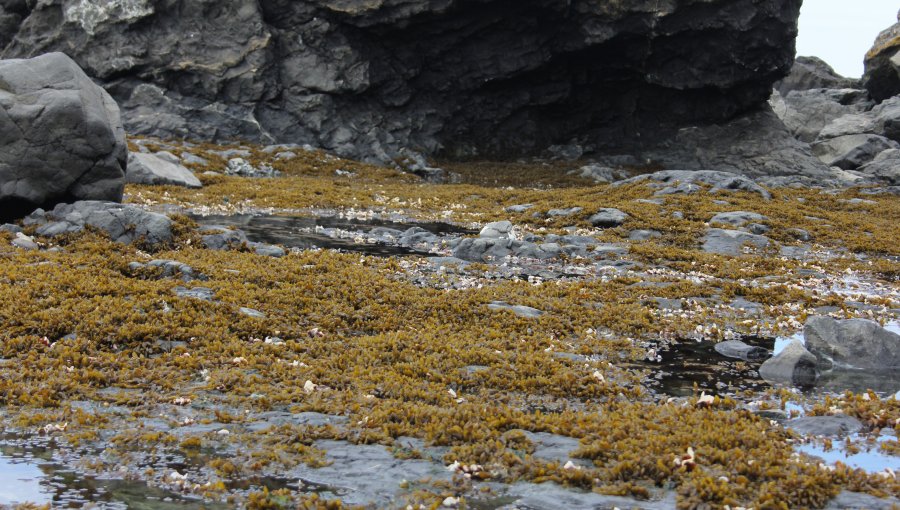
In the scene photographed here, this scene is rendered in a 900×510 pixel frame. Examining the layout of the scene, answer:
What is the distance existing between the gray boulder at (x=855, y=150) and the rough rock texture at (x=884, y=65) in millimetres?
15696

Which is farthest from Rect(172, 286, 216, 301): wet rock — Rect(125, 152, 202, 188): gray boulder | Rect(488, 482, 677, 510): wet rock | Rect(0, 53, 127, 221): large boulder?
Rect(125, 152, 202, 188): gray boulder

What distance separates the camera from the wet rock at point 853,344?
36.4 feet

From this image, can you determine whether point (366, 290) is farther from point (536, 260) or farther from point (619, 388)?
point (536, 260)

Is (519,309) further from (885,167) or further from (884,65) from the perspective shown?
(884,65)

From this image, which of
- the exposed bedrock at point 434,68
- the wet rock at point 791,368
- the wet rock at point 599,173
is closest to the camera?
the wet rock at point 791,368

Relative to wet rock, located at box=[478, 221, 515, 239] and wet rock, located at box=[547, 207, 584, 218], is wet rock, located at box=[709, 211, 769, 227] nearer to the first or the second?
wet rock, located at box=[547, 207, 584, 218]

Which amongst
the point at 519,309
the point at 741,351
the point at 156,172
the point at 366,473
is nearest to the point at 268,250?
the point at 519,309

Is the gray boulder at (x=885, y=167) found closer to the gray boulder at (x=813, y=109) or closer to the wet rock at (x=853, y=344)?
the gray boulder at (x=813, y=109)

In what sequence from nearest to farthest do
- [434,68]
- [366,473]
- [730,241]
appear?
[366,473], [730,241], [434,68]

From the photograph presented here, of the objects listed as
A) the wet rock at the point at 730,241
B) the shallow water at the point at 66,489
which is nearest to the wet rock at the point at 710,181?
the wet rock at the point at 730,241

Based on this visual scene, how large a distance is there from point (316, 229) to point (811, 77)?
96.0 metres

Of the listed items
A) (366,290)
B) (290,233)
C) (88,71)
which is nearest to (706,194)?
(290,233)

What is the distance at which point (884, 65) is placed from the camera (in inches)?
2859

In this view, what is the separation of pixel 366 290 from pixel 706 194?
23.9 m
